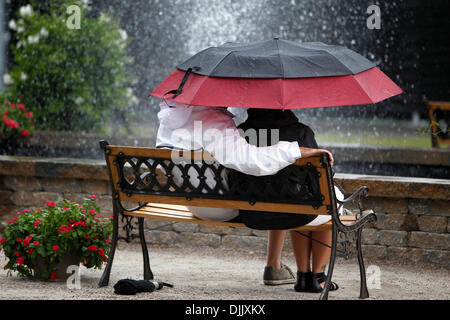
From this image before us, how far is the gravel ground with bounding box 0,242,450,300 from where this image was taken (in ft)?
12.0

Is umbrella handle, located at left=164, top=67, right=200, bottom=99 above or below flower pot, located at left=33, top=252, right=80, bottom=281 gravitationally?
above

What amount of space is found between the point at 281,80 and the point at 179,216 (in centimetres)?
89

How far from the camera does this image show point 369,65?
3.51 meters

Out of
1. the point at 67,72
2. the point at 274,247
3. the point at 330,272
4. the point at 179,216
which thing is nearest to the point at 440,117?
the point at 67,72

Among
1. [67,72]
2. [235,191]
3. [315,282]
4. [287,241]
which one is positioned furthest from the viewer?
[67,72]

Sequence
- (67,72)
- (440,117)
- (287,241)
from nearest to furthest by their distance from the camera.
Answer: (287,241)
(440,117)
(67,72)

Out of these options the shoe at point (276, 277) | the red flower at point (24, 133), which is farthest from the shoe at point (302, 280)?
the red flower at point (24, 133)

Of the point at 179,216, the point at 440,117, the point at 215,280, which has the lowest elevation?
the point at 215,280

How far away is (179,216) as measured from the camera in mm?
3697

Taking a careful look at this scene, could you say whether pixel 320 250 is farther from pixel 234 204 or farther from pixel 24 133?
pixel 24 133

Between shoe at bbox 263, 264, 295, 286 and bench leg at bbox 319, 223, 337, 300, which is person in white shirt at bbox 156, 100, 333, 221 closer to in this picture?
bench leg at bbox 319, 223, 337, 300

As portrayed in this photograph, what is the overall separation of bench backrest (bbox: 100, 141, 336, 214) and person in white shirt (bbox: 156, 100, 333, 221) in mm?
54

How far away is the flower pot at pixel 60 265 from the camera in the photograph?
3.92 meters

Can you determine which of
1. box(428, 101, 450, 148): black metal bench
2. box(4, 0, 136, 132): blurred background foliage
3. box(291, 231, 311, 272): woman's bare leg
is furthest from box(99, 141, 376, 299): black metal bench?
box(4, 0, 136, 132): blurred background foliage
